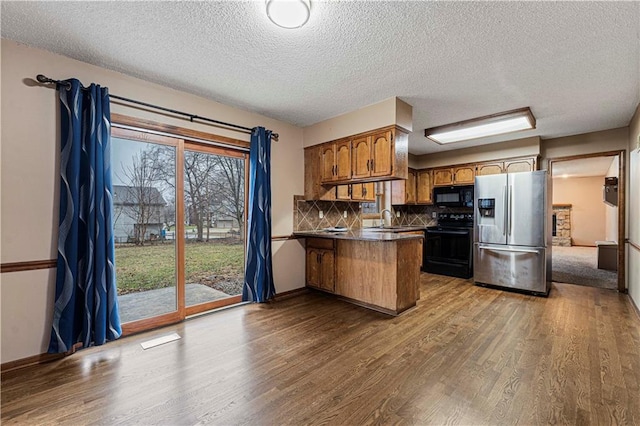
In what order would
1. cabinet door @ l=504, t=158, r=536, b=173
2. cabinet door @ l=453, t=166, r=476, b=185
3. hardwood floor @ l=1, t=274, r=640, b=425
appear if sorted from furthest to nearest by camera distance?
cabinet door @ l=453, t=166, r=476, b=185
cabinet door @ l=504, t=158, r=536, b=173
hardwood floor @ l=1, t=274, r=640, b=425

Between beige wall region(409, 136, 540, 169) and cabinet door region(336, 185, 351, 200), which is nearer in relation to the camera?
cabinet door region(336, 185, 351, 200)

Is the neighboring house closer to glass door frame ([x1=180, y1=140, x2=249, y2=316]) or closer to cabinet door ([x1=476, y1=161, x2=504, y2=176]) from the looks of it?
glass door frame ([x1=180, y1=140, x2=249, y2=316])

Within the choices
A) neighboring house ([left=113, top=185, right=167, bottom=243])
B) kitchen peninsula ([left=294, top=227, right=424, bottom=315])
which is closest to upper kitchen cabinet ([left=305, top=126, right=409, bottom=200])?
kitchen peninsula ([left=294, top=227, right=424, bottom=315])

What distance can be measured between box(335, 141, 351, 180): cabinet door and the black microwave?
294 centimetres

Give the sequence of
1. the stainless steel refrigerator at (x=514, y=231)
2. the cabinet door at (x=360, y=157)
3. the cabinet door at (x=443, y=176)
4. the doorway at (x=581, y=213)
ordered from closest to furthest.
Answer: the cabinet door at (x=360, y=157) < the stainless steel refrigerator at (x=514, y=231) < the cabinet door at (x=443, y=176) < the doorway at (x=581, y=213)

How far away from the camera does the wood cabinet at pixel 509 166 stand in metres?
4.67

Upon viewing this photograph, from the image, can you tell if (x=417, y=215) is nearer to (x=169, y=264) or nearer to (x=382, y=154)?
(x=382, y=154)

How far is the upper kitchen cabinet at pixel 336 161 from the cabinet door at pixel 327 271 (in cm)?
105

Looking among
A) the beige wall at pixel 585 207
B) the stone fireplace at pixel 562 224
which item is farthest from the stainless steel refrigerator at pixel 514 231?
the beige wall at pixel 585 207

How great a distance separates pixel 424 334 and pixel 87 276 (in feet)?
9.91

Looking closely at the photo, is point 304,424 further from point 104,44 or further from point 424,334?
point 104,44

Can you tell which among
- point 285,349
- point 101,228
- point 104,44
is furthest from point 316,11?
point 285,349

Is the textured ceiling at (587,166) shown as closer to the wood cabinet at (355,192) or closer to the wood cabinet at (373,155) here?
the wood cabinet at (355,192)

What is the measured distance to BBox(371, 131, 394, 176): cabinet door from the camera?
3.23 m
